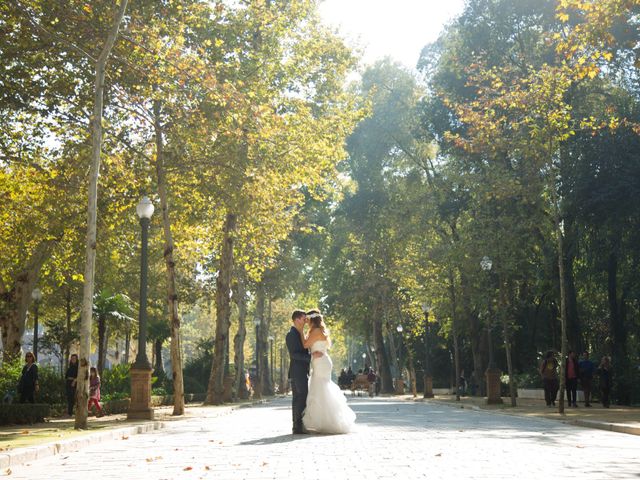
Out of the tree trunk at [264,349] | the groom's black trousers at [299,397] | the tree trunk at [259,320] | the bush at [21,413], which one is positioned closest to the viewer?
the groom's black trousers at [299,397]

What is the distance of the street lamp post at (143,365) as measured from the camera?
78.2 feet

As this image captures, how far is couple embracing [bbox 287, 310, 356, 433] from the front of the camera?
16.1m

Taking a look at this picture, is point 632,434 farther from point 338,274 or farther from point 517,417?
point 338,274

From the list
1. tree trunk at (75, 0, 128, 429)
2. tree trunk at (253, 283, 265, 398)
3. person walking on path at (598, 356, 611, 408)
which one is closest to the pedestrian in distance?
tree trunk at (75, 0, 128, 429)

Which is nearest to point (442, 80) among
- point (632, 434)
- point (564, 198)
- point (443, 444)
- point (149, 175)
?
point (564, 198)

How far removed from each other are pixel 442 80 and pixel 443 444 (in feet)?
101

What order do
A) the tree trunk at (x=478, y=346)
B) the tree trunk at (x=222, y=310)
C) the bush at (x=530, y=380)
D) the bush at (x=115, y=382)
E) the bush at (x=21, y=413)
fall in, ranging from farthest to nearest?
the tree trunk at (x=478, y=346) < the bush at (x=530, y=380) < the tree trunk at (x=222, y=310) < the bush at (x=115, y=382) < the bush at (x=21, y=413)

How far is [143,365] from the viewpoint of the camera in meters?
24.3

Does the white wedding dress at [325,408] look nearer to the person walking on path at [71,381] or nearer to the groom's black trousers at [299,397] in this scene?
the groom's black trousers at [299,397]

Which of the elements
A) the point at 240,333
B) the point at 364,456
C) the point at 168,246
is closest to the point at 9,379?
the point at 168,246

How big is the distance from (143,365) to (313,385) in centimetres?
939

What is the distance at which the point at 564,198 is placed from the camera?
33.8 m

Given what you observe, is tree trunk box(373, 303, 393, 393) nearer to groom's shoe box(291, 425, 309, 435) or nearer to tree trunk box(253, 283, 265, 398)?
tree trunk box(253, 283, 265, 398)

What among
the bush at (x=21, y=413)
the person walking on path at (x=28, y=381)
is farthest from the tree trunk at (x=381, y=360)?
the bush at (x=21, y=413)
